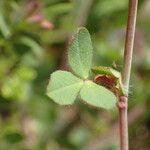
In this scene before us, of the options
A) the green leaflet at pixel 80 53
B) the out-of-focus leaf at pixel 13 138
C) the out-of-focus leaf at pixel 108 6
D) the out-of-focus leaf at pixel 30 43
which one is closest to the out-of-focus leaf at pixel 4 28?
the out-of-focus leaf at pixel 30 43

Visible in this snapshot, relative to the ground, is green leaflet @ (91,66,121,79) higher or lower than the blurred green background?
lower

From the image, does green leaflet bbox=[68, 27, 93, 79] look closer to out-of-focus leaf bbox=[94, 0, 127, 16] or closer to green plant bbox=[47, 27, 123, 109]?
green plant bbox=[47, 27, 123, 109]

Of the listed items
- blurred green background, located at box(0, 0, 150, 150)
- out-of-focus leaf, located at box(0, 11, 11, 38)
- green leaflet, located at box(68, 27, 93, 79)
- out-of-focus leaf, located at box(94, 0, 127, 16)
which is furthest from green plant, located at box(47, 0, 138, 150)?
out-of-focus leaf, located at box(94, 0, 127, 16)

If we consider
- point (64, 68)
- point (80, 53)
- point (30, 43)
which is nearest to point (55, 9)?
point (30, 43)

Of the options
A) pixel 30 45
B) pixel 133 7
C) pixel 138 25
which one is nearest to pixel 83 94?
pixel 133 7

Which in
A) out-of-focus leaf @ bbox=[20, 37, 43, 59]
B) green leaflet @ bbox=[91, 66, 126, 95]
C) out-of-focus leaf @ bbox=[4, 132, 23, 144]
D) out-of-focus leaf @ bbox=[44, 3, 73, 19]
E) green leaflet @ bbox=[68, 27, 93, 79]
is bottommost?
out-of-focus leaf @ bbox=[4, 132, 23, 144]

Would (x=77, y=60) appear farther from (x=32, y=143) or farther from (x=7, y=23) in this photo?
(x=32, y=143)

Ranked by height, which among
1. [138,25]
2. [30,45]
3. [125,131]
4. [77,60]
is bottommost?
[125,131]

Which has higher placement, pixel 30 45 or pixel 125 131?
pixel 30 45
